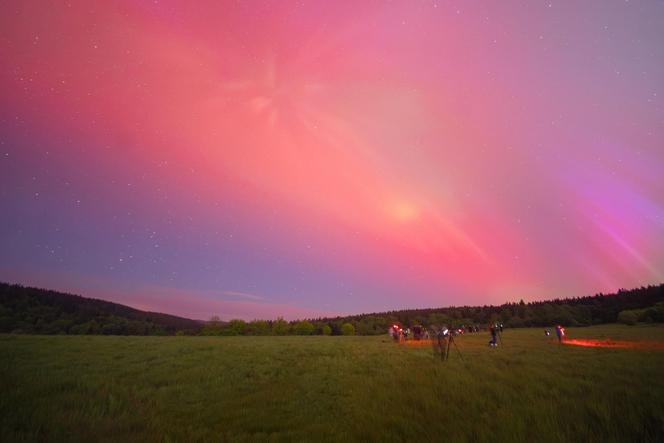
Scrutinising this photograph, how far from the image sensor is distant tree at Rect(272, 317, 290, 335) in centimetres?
11405

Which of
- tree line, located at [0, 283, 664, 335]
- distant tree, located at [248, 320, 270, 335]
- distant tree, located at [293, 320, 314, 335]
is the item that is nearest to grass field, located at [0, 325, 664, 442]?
tree line, located at [0, 283, 664, 335]

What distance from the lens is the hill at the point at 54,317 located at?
92.1 m

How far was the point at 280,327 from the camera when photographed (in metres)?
117

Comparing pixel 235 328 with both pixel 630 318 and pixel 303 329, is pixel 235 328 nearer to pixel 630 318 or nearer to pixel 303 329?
pixel 303 329

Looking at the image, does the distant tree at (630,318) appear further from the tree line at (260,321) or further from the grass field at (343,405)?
the grass field at (343,405)

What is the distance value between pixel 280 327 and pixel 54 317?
82.4 metres

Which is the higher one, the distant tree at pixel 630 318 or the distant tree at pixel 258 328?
the distant tree at pixel 630 318

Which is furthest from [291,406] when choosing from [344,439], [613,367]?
[613,367]

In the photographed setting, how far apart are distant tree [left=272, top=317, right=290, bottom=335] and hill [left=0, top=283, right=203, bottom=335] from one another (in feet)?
103

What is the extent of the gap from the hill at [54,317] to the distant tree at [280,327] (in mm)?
31320

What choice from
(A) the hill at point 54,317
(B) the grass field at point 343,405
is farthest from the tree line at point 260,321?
(B) the grass field at point 343,405

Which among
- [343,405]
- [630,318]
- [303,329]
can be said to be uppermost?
[630,318]

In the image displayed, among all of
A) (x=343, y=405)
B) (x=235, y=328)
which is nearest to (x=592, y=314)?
(x=235, y=328)

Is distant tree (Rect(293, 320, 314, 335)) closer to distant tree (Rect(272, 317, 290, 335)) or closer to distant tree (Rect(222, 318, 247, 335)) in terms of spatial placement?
distant tree (Rect(272, 317, 290, 335))
